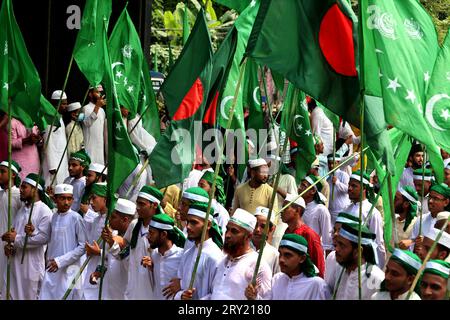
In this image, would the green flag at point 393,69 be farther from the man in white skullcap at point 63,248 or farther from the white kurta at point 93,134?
the white kurta at point 93,134

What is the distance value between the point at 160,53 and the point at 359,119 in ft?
54.1

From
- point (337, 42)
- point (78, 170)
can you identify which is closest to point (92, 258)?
point (78, 170)

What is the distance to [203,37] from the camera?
429 inches

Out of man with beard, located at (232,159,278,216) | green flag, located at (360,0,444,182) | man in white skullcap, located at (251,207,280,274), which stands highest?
green flag, located at (360,0,444,182)

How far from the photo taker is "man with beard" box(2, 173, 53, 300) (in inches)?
539

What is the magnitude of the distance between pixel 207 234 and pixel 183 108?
1154mm

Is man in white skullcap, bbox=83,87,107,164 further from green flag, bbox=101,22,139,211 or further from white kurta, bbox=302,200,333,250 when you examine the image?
green flag, bbox=101,22,139,211

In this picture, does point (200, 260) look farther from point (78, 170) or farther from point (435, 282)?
point (78, 170)

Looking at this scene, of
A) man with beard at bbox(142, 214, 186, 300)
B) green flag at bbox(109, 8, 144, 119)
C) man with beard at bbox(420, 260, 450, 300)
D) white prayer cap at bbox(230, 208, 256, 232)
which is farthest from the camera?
green flag at bbox(109, 8, 144, 119)

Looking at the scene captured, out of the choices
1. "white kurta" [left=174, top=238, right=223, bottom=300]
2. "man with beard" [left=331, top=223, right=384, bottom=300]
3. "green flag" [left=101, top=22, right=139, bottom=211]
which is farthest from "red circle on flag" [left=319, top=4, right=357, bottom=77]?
"green flag" [left=101, top=22, right=139, bottom=211]

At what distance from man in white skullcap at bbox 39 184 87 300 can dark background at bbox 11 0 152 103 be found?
22.2 feet

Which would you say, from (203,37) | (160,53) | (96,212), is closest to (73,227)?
(96,212)

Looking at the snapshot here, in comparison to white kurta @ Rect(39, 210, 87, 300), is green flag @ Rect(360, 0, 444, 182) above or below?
above

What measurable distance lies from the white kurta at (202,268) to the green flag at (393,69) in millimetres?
2160
